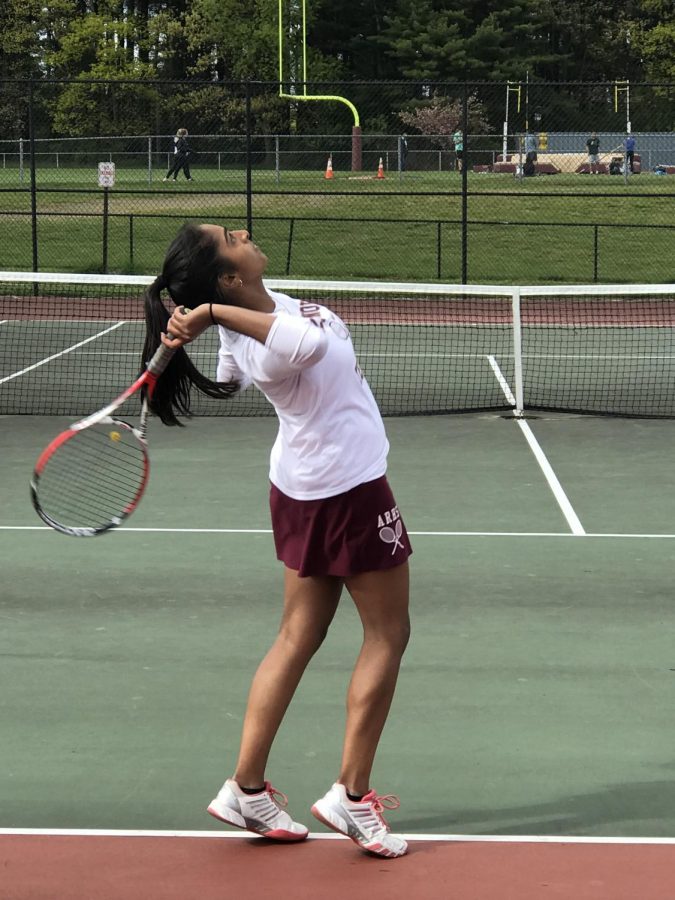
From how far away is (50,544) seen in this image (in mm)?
8453

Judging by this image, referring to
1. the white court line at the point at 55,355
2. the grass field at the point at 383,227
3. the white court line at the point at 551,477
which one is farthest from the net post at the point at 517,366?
the grass field at the point at 383,227

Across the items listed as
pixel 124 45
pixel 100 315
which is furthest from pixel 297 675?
pixel 124 45

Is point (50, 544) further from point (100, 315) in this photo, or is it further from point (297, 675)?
point (100, 315)

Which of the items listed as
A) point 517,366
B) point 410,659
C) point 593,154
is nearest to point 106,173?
point 517,366

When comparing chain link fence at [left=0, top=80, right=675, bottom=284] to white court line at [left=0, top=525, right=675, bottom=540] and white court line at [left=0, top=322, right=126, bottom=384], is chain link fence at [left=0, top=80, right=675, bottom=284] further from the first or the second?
white court line at [left=0, top=525, right=675, bottom=540]

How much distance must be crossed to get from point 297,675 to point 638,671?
2.23 m

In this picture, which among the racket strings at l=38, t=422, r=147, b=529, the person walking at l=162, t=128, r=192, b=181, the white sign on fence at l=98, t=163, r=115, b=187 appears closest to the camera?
the racket strings at l=38, t=422, r=147, b=529

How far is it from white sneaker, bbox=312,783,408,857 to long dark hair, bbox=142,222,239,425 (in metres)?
1.18

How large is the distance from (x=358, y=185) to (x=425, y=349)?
17005 mm

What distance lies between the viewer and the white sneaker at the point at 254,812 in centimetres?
444

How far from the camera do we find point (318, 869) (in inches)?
171

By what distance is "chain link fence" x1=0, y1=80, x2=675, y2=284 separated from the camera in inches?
1142

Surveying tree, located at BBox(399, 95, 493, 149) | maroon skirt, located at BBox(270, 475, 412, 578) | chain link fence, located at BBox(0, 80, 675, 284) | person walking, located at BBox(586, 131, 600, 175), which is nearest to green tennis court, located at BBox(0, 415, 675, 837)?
maroon skirt, located at BBox(270, 475, 412, 578)

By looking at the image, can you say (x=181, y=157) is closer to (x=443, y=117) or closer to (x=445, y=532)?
(x=443, y=117)
